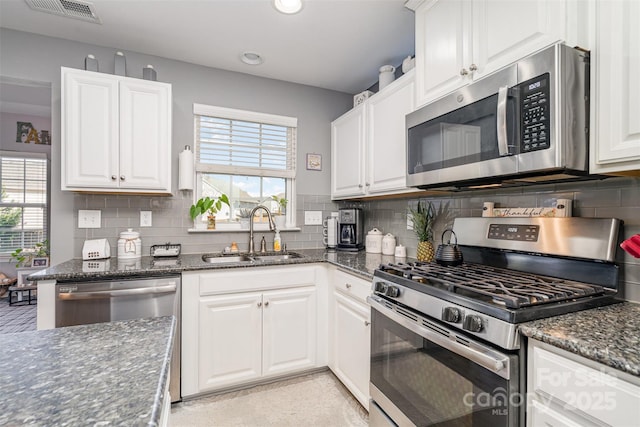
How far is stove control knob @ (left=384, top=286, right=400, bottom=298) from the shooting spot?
143 cm

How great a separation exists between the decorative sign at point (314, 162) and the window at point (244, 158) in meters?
0.15

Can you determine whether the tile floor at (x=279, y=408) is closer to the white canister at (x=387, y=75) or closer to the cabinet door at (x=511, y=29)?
the cabinet door at (x=511, y=29)

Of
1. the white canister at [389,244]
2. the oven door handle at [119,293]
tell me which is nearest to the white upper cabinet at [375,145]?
the white canister at [389,244]

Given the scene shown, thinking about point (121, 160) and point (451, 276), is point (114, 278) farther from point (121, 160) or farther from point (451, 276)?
point (451, 276)

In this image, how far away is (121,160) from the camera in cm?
209

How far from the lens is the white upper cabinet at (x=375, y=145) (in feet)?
6.55

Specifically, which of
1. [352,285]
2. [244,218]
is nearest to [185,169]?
[244,218]

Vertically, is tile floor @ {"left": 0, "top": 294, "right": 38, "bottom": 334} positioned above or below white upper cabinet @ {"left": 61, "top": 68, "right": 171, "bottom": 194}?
below

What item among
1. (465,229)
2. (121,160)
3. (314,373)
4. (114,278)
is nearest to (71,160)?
(121,160)

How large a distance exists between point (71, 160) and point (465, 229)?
2486 mm

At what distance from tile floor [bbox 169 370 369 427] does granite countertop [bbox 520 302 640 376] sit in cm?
131

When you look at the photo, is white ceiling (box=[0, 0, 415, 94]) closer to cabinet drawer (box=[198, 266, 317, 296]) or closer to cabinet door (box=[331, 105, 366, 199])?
cabinet door (box=[331, 105, 366, 199])

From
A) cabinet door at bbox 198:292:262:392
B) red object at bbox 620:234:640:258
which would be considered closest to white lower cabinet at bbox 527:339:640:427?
red object at bbox 620:234:640:258

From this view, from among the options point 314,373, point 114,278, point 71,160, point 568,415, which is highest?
point 71,160
